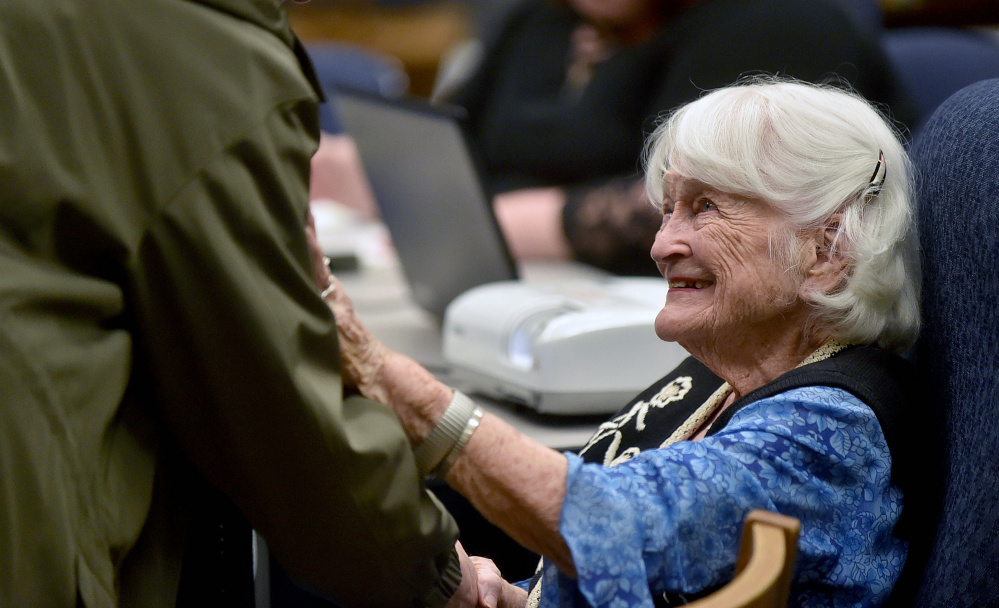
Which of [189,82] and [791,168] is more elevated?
[189,82]

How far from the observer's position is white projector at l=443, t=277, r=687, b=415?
4.17 ft

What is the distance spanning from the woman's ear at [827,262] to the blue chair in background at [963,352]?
10 cm

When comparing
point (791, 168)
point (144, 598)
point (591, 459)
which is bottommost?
point (591, 459)

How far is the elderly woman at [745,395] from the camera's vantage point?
2.79ft

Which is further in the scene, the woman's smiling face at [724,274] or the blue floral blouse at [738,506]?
the woman's smiling face at [724,274]

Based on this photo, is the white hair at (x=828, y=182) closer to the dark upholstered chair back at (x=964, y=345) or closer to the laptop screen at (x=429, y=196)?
the dark upholstered chair back at (x=964, y=345)

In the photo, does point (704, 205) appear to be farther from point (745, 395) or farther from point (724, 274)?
point (745, 395)

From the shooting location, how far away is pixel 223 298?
0.74 meters

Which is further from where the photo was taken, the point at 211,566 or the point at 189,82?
the point at 211,566

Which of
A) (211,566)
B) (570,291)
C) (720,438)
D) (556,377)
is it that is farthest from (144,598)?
(570,291)

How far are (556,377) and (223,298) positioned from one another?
60 centimetres

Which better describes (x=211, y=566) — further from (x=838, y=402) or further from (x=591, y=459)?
(x=838, y=402)

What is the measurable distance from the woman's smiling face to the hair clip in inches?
3.6

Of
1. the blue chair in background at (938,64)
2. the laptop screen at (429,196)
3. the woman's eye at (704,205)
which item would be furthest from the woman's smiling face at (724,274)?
the blue chair in background at (938,64)
